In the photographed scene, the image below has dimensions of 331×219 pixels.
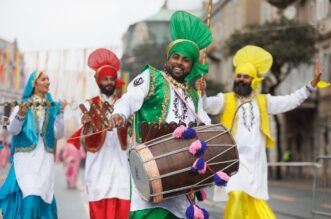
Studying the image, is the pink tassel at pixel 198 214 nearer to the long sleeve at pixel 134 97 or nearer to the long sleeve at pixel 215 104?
the long sleeve at pixel 134 97

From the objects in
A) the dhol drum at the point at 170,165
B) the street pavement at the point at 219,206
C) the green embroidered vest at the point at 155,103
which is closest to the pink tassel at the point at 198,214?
the dhol drum at the point at 170,165

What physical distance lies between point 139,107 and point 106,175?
2408 mm

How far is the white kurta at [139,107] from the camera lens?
5539 millimetres

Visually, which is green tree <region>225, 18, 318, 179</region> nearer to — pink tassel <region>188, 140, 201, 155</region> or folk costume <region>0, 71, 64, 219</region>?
folk costume <region>0, 71, 64, 219</region>

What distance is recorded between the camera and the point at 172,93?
592cm

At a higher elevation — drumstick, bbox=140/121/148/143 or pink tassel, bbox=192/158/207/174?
drumstick, bbox=140/121/148/143

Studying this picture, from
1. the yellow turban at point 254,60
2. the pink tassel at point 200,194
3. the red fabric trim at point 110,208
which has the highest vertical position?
the yellow turban at point 254,60

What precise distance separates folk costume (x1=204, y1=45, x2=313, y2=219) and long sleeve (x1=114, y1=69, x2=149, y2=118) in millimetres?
2269

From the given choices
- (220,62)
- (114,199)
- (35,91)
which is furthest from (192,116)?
(220,62)

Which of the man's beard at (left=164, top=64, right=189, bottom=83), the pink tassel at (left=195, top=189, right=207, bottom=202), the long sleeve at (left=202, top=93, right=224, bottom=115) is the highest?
the man's beard at (left=164, top=64, right=189, bottom=83)

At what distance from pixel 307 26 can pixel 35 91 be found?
75.2 feet

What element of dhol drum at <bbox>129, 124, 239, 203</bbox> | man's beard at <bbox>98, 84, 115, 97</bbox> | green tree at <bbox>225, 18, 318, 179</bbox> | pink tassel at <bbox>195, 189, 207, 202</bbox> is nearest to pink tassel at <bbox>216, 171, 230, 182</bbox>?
dhol drum at <bbox>129, 124, 239, 203</bbox>

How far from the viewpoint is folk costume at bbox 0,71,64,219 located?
7.88m

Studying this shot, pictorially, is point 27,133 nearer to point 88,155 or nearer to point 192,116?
point 88,155
